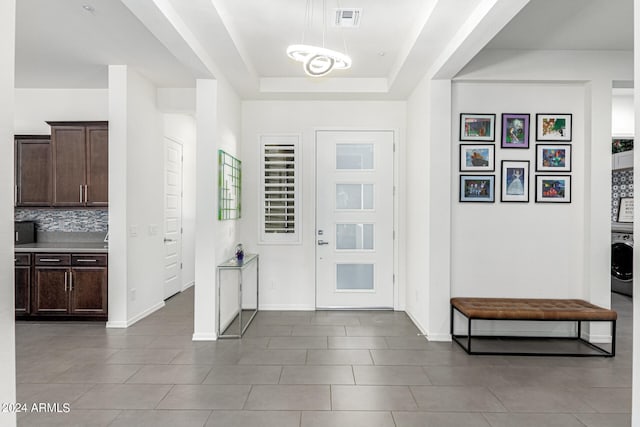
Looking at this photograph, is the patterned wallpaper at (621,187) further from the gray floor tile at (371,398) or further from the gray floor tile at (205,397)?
the gray floor tile at (205,397)

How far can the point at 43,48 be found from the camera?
386 cm

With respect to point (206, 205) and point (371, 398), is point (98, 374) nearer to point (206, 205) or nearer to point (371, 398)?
point (206, 205)

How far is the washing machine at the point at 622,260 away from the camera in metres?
5.98

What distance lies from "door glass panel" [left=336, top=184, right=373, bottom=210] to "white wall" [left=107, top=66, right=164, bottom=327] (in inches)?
96.4

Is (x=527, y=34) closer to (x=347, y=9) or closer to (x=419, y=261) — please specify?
(x=347, y=9)

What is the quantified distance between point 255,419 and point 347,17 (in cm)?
318

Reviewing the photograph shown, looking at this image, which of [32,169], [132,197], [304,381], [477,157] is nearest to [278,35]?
[477,157]

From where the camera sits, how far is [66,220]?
5.05 m

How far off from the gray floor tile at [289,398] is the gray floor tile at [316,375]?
0.33 feet

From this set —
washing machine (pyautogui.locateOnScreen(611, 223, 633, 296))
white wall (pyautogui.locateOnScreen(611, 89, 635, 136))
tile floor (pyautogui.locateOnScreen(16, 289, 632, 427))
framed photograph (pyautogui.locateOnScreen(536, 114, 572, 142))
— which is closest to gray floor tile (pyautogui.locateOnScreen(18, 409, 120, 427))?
tile floor (pyautogui.locateOnScreen(16, 289, 632, 427))

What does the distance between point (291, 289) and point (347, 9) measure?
3.40 meters

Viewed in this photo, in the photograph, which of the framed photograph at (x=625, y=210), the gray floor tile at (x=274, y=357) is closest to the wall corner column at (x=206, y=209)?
the gray floor tile at (x=274, y=357)

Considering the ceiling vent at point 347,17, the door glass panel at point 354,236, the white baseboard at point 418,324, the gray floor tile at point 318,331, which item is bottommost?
the gray floor tile at point 318,331

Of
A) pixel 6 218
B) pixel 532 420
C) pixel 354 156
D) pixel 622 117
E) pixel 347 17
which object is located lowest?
Answer: pixel 532 420
